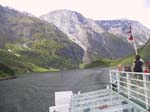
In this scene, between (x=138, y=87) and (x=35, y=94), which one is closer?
(x=138, y=87)

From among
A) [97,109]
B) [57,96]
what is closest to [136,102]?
[97,109]

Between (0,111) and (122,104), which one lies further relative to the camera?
(0,111)

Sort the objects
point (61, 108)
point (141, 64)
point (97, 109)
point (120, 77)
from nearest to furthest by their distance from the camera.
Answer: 1. point (97, 109)
2. point (141, 64)
3. point (61, 108)
4. point (120, 77)

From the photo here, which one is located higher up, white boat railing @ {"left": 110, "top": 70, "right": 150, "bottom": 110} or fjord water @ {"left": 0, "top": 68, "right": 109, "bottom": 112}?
white boat railing @ {"left": 110, "top": 70, "right": 150, "bottom": 110}

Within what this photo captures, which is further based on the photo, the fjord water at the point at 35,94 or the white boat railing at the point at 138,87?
the fjord water at the point at 35,94

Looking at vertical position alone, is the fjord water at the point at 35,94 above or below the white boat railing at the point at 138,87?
below

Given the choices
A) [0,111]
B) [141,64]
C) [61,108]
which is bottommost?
[0,111]

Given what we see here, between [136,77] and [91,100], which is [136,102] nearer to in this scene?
[136,77]

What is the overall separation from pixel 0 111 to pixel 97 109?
4510 centimetres

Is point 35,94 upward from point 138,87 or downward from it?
downward

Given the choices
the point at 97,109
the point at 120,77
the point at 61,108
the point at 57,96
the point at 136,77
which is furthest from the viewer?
the point at 57,96

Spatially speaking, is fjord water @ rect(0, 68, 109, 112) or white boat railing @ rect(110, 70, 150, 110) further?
fjord water @ rect(0, 68, 109, 112)

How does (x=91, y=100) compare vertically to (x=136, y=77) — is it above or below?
A: below

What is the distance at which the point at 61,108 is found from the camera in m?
18.5
